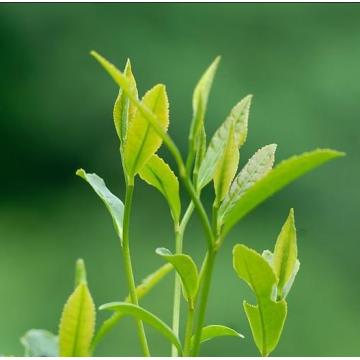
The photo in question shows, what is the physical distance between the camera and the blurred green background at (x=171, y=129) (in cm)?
279

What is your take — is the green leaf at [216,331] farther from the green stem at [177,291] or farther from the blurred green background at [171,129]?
the blurred green background at [171,129]

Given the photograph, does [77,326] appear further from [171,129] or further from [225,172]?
[171,129]

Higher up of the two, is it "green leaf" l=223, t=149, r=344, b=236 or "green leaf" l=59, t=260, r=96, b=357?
"green leaf" l=223, t=149, r=344, b=236

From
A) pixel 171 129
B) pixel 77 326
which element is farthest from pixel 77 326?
pixel 171 129

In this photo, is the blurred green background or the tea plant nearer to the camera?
the tea plant

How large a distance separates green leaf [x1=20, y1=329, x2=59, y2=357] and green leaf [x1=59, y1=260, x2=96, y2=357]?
0.04 m

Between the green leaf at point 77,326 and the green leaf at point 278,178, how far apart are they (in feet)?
0.16

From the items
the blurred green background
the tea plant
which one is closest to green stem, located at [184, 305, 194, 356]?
the tea plant

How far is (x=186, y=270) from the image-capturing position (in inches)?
12.0

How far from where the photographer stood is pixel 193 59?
327 cm

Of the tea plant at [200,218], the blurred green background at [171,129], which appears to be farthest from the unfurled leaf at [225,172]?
the blurred green background at [171,129]

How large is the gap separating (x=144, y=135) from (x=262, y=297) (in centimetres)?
7

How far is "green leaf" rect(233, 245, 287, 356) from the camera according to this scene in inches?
11.7

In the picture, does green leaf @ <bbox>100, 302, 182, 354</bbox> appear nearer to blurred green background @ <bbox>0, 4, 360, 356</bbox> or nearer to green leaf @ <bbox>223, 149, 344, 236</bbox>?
green leaf @ <bbox>223, 149, 344, 236</bbox>
